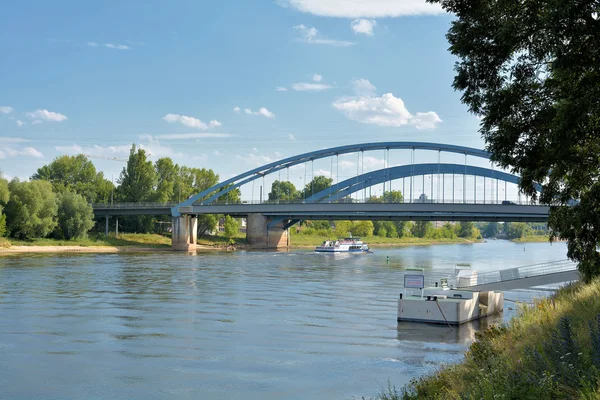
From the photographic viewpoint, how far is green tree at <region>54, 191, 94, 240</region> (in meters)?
77.6

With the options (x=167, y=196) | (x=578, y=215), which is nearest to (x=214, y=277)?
(x=578, y=215)

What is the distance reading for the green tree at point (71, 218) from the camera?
3054 inches

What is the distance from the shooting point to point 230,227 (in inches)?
3999

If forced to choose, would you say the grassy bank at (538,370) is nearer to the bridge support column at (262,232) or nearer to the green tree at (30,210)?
the green tree at (30,210)

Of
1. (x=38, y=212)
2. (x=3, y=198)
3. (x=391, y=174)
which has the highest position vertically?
(x=391, y=174)

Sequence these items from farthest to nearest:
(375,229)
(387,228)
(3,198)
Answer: (375,229) → (387,228) → (3,198)

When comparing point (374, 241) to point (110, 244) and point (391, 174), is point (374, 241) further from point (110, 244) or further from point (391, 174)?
point (110, 244)

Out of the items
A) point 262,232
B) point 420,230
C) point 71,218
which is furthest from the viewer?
point 420,230

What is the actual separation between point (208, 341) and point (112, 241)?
68.3m

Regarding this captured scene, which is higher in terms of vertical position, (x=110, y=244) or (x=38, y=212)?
A: (x=38, y=212)

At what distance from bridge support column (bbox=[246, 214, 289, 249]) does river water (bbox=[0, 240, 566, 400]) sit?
56.4 metres

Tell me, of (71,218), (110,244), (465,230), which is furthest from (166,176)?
(465,230)

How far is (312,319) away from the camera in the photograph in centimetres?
2441

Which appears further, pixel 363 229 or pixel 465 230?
pixel 465 230
